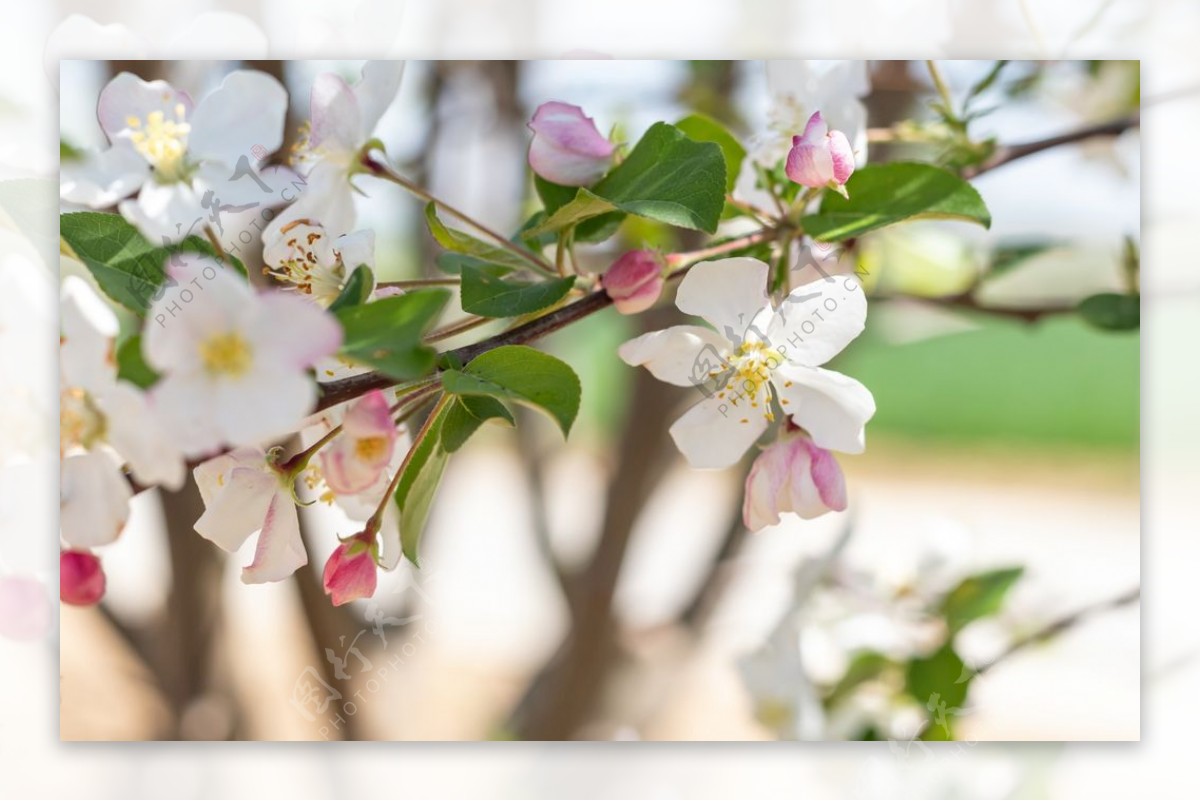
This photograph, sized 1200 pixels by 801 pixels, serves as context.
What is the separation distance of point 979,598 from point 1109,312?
274mm

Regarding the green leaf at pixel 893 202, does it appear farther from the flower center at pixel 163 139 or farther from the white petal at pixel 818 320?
the flower center at pixel 163 139

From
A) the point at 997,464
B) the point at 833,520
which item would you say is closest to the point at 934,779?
the point at 833,520

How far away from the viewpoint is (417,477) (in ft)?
1.78

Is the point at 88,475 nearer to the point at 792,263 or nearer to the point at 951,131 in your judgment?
the point at 792,263

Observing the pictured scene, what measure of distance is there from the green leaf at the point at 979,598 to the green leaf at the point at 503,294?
0.62m

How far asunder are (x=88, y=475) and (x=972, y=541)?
975 mm

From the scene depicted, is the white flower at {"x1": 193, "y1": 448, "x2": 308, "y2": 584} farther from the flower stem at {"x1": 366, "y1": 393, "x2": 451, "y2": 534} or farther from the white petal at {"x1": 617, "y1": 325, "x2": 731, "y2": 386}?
the white petal at {"x1": 617, "y1": 325, "x2": 731, "y2": 386}

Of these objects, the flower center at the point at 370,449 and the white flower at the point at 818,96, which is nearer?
the flower center at the point at 370,449

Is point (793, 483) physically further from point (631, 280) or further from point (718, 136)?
point (718, 136)

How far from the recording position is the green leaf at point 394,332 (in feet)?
1.40

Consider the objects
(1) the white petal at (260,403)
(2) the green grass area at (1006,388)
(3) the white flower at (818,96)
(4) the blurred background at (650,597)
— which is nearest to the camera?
(1) the white petal at (260,403)

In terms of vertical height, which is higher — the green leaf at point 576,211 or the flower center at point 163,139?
the green leaf at point 576,211

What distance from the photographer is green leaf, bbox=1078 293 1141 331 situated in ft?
3.07

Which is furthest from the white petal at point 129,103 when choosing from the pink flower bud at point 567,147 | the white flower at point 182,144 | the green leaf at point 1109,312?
the green leaf at point 1109,312
